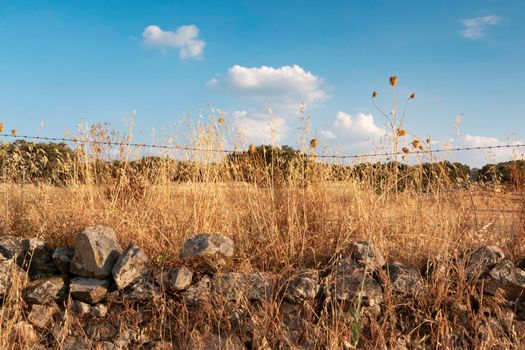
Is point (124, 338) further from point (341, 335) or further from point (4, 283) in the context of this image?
point (341, 335)

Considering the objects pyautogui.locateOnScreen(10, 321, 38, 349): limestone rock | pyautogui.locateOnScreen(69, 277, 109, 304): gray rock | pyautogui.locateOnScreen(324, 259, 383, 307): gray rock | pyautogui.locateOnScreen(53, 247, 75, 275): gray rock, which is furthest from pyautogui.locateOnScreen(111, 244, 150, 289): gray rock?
pyautogui.locateOnScreen(324, 259, 383, 307): gray rock

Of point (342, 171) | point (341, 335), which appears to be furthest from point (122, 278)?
point (342, 171)

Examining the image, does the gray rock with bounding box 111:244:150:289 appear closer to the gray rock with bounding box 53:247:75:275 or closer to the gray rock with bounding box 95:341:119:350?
the gray rock with bounding box 95:341:119:350

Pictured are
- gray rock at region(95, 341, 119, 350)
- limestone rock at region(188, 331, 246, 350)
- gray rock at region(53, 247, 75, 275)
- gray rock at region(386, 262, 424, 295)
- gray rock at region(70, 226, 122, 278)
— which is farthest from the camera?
gray rock at region(53, 247, 75, 275)

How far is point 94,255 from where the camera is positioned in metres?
3.82

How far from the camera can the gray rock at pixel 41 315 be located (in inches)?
144

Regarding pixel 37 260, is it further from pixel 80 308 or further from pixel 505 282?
pixel 505 282

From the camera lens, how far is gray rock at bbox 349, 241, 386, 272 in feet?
12.3

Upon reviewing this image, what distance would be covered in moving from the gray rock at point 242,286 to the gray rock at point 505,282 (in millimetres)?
1851

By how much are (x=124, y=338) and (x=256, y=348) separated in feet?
3.41

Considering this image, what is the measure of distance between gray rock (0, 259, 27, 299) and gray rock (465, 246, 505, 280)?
3.81 meters

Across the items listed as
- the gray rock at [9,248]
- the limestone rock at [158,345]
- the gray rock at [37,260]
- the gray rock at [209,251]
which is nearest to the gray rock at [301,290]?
the gray rock at [209,251]

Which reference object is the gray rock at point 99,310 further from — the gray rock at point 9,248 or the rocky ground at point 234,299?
the gray rock at point 9,248

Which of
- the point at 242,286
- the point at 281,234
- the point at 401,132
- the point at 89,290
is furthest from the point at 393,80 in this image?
the point at 89,290
